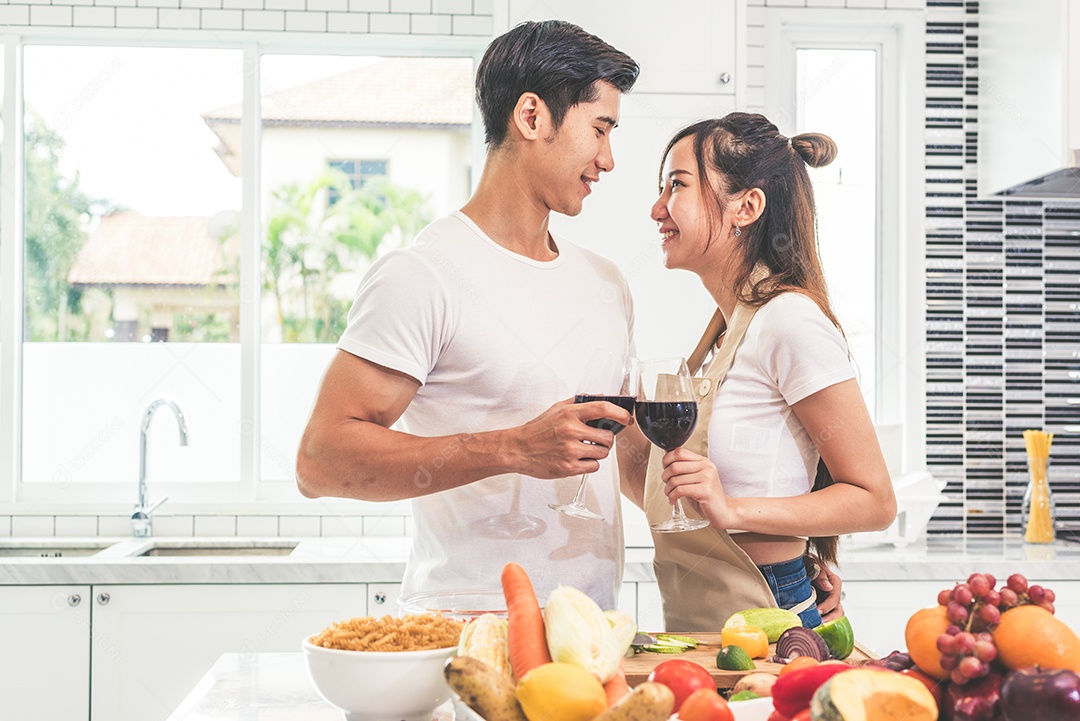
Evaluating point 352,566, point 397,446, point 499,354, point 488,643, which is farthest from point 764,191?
point 352,566

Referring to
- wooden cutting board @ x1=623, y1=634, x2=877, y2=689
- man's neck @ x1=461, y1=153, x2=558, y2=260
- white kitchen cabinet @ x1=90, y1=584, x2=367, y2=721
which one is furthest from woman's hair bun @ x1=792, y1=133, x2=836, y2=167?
white kitchen cabinet @ x1=90, y1=584, x2=367, y2=721

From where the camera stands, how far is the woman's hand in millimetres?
1391

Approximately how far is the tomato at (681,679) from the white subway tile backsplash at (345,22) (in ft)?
8.84

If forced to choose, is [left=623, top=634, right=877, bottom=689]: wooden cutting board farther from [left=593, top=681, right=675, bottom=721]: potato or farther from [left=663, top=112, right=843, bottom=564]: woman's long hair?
[left=663, top=112, right=843, bottom=564]: woman's long hair

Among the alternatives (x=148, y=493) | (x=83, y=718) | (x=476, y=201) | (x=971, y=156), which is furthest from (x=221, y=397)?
(x=971, y=156)

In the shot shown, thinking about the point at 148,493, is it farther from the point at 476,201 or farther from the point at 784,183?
the point at 784,183

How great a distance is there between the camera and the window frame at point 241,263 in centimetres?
310

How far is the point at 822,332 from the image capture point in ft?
4.93

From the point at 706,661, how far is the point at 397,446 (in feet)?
1.72

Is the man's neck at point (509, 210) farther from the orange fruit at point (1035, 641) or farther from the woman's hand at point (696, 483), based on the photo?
the orange fruit at point (1035, 641)

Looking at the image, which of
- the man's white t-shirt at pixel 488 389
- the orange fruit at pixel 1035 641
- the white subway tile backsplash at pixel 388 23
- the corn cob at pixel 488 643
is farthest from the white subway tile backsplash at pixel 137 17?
the orange fruit at pixel 1035 641

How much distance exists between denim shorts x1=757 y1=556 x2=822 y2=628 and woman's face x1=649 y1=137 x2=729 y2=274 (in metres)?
0.55

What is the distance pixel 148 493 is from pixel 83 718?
0.77 m

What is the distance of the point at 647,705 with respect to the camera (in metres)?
0.78
